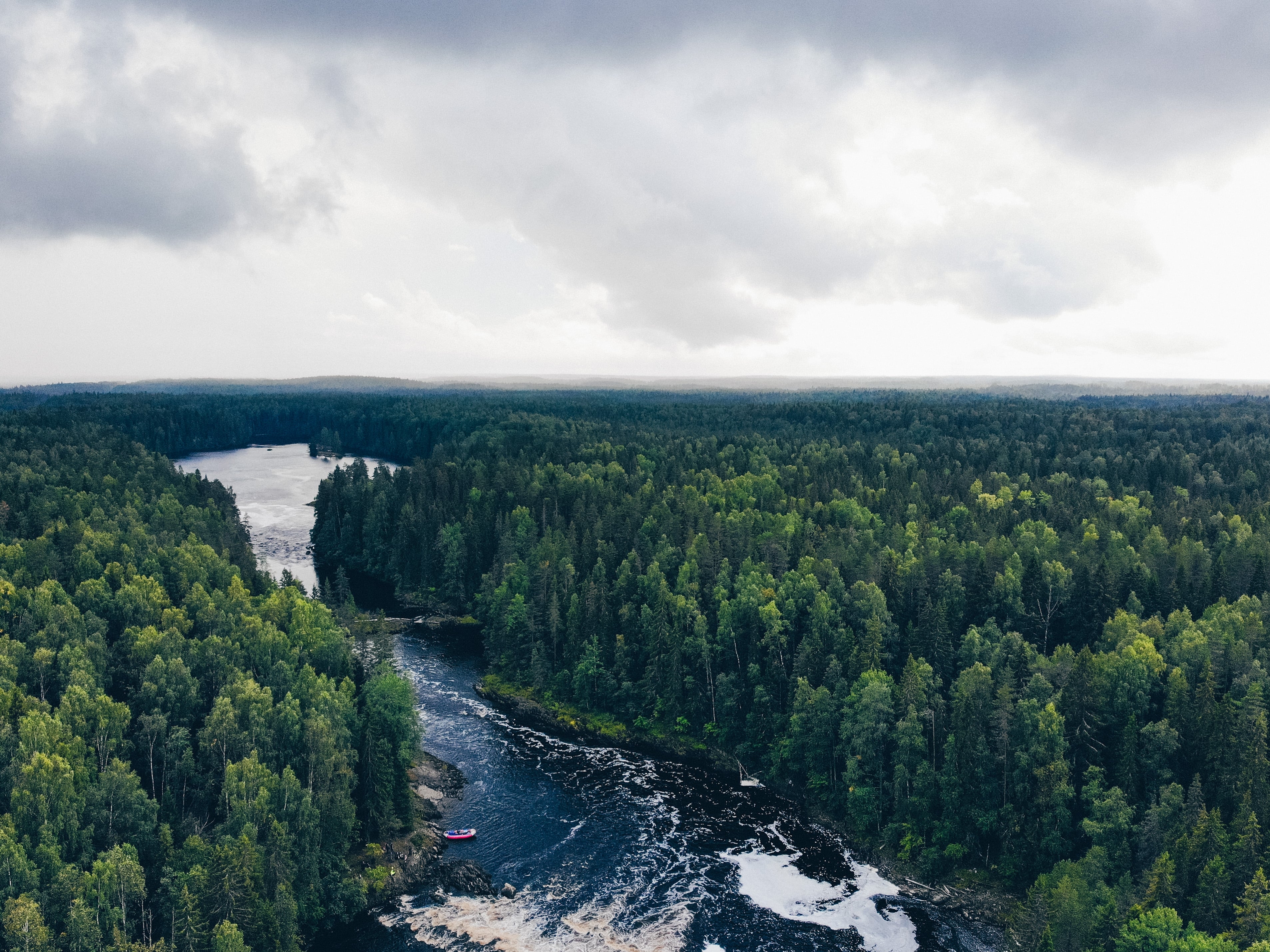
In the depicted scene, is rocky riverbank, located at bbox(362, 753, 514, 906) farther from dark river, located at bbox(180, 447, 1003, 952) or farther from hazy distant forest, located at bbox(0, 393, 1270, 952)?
hazy distant forest, located at bbox(0, 393, 1270, 952)

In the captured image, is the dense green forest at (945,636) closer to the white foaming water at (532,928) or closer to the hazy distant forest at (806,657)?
the hazy distant forest at (806,657)

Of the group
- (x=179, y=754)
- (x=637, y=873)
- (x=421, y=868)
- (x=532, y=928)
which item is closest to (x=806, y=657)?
(x=637, y=873)

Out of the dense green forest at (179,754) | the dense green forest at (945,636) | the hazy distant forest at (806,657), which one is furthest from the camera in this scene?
the dense green forest at (945,636)

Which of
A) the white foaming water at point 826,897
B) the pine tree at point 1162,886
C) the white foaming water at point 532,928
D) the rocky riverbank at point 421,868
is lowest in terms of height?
the white foaming water at point 826,897

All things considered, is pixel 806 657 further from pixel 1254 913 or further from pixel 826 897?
pixel 1254 913

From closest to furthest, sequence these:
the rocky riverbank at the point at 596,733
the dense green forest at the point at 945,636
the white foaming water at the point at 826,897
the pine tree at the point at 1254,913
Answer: the pine tree at the point at 1254,913, the dense green forest at the point at 945,636, the white foaming water at the point at 826,897, the rocky riverbank at the point at 596,733

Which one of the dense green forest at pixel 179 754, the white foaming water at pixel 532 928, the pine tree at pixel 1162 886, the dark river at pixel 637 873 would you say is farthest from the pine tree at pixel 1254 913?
the dense green forest at pixel 179 754

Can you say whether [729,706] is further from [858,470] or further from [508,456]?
[508,456]
